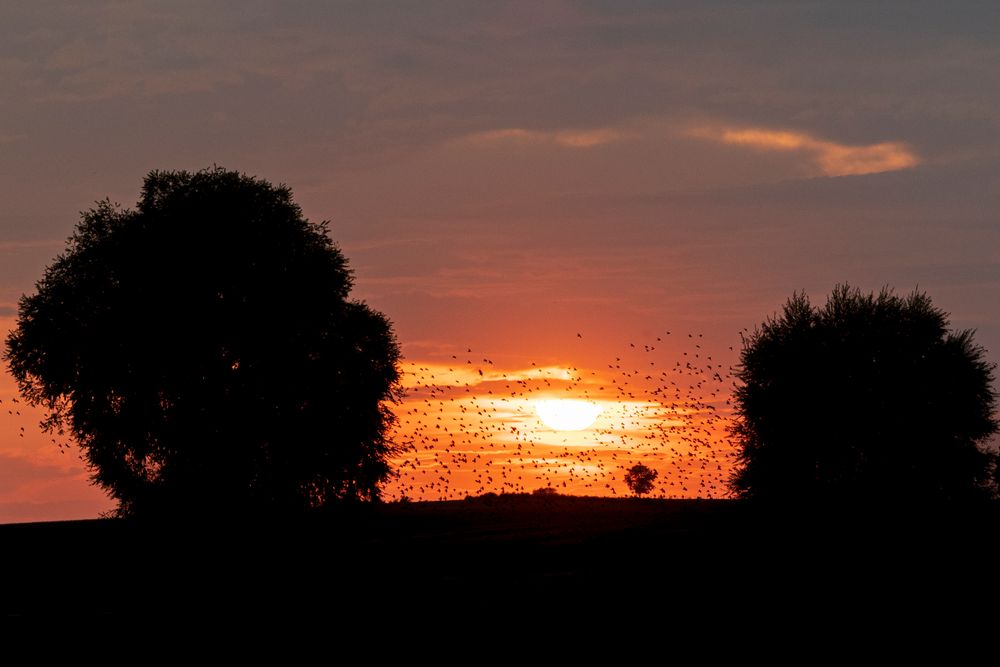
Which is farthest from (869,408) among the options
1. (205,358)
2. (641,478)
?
(641,478)

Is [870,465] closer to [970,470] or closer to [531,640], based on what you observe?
[970,470]

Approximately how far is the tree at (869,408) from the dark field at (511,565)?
22.0 meters

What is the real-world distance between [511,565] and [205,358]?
2154 cm

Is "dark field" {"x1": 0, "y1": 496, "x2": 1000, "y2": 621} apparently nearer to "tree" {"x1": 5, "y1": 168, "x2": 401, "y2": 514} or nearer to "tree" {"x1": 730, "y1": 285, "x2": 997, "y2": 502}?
"tree" {"x1": 5, "y1": 168, "x2": 401, "y2": 514}

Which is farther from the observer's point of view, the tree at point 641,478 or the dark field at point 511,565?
the tree at point 641,478

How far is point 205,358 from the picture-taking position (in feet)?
157

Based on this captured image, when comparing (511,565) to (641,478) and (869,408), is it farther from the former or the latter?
(641,478)

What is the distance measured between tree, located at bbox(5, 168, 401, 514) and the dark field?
368 cm

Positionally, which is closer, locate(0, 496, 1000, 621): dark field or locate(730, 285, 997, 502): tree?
locate(0, 496, 1000, 621): dark field

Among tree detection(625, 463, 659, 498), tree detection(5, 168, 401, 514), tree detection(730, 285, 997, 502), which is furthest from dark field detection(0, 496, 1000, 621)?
tree detection(625, 463, 659, 498)

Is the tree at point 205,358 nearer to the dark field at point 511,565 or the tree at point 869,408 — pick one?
the dark field at point 511,565

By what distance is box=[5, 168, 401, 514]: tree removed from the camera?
47.6 m

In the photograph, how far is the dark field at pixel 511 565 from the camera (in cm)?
2555

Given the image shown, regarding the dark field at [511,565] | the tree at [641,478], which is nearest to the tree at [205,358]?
the dark field at [511,565]
